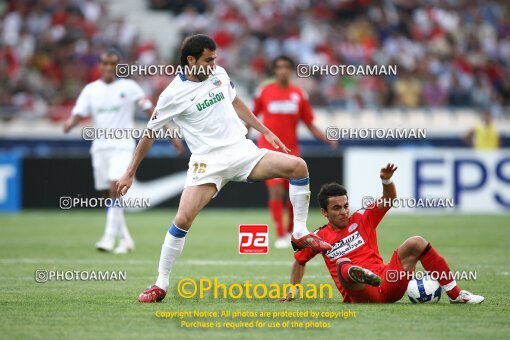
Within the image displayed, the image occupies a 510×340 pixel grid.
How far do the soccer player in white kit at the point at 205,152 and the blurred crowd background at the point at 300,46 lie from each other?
50.2 feet

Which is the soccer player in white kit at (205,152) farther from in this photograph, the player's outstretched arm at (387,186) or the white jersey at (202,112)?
the player's outstretched arm at (387,186)

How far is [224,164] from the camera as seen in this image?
855 centimetres

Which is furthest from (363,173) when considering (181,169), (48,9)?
(48,9)

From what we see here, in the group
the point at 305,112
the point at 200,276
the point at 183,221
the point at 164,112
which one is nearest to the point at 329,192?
the point at 183,221

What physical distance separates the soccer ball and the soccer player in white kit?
105 centimetres

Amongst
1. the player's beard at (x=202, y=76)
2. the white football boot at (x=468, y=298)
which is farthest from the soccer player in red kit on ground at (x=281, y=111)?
the white football boot at (x=468, y=298)

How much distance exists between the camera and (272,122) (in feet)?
48.4

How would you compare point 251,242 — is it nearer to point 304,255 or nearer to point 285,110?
point 304,255

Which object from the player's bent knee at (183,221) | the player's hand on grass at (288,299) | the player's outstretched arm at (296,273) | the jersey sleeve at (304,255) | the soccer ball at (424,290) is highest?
the player's bent knee at (183,221)

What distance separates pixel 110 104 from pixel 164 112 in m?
5.27

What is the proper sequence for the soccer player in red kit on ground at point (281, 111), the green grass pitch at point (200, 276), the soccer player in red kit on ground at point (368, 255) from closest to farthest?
the green grass pitch at point (200, 276) → the soccer player in red kit on ground at point (368, 255) → the soccer player in red kit on ground at point (281, 111)

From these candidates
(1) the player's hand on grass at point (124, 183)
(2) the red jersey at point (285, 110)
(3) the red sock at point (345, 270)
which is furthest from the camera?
(2) the red jersey at point (285, 110)

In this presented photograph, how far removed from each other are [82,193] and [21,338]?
14.5 m

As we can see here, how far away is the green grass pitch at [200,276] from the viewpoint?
7.09 metres
